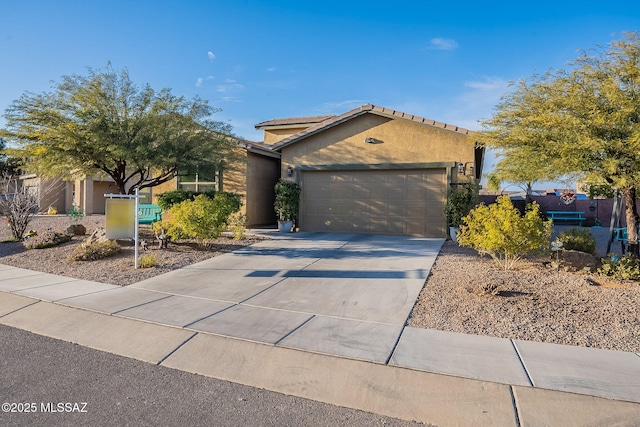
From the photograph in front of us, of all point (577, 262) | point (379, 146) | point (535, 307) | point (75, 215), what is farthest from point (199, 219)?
point (75, 215)

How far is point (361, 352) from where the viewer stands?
4141mm

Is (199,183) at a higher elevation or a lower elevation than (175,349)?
higher

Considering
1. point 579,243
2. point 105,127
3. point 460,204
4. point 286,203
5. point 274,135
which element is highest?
point 274,135

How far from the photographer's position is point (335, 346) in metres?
4.30

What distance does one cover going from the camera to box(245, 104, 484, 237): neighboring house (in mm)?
13156

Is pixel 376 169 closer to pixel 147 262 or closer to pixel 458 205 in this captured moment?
pixel 458 205

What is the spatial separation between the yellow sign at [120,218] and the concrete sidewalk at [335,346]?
2001 mm

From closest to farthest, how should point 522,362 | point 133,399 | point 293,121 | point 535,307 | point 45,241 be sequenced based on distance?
point 133,399 → point 522,362 → point 535,307 → point 45,241 → point 293,121

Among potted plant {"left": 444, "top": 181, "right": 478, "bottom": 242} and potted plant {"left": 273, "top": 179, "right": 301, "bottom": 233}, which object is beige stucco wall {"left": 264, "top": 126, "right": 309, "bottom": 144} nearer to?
potted plant {"left": 273, "top": 179, "right": 301, "bottom": 233}

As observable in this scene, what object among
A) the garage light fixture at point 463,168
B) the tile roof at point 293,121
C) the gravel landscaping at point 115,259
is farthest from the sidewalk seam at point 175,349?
the tile roof at point 293,121

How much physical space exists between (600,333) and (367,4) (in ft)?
37.2

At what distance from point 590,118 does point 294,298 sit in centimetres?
612

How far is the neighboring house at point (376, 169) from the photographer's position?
1316cm

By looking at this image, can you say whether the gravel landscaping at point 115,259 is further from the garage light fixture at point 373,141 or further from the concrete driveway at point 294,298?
the garage light fixture at point 373,141
